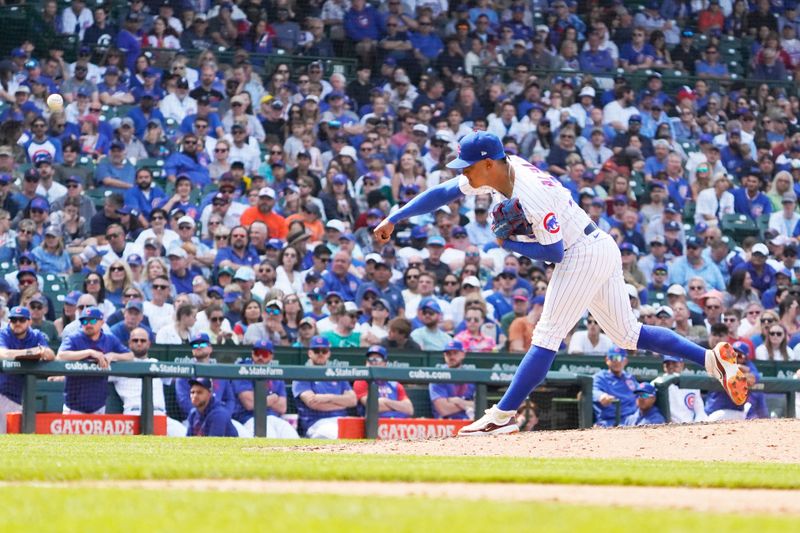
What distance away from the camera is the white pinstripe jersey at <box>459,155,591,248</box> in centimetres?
683

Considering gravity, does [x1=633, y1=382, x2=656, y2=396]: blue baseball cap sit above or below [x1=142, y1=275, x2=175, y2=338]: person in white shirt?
below

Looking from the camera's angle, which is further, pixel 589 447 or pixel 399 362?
pixel 399 362

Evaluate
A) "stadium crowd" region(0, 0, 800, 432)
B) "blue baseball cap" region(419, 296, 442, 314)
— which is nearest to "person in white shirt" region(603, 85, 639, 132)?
"stadium crowd" region(0, 0, 800, 432)

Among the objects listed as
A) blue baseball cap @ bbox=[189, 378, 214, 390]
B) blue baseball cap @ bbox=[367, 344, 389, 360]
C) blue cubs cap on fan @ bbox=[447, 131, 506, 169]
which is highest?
blue cubs cap on fan @ bbox=[447, 131, 506, 169]

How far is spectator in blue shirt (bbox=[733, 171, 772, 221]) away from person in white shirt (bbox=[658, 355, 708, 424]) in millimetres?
5724

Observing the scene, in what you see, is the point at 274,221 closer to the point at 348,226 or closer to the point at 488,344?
the point at 348,226

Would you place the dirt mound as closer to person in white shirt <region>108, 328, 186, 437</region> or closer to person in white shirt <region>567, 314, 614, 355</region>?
person in white shirt <region>108, 328, 186, 437</region>

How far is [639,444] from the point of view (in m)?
7.64

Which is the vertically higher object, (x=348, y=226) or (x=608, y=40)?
(x=608, y=40)

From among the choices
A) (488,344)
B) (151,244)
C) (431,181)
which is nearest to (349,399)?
(488,344)

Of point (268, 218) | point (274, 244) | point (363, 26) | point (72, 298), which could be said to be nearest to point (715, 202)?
point (363, 26)

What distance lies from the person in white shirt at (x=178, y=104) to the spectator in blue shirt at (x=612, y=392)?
6.41 metres

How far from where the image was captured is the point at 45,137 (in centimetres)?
1443

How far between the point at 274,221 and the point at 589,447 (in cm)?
710
